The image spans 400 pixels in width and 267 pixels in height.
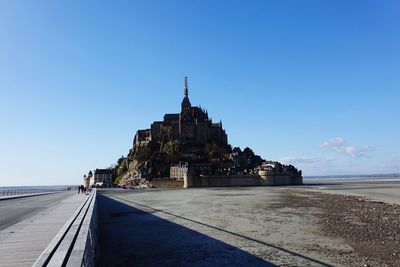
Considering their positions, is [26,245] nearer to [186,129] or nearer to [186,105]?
[186,129]

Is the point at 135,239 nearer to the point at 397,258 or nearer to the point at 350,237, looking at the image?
the point at 350,237

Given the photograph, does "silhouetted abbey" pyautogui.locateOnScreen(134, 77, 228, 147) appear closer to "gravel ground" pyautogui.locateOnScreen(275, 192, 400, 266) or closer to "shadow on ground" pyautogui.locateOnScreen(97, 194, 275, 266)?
"gravel ground" pyautogui.locateOnScreen(275, 192, 400, 266)

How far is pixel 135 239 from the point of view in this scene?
17.5 metres

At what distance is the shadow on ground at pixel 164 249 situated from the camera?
1268cm

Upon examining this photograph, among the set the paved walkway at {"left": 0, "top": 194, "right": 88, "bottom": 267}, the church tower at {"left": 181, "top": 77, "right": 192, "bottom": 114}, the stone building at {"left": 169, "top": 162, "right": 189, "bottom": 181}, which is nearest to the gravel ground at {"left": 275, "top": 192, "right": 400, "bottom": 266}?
the paved walkway at {"left": 0, "top": 194, "right": 88, "bottom": 267}

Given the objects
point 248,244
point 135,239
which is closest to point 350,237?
point 248,244

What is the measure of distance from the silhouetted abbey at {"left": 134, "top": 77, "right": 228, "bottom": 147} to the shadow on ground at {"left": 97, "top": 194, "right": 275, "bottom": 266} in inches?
4352

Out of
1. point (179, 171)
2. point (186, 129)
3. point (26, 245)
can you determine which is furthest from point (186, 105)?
point (26, 245)

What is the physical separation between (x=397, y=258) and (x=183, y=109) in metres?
129

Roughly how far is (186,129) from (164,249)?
118m

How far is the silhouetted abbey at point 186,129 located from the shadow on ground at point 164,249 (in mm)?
110540

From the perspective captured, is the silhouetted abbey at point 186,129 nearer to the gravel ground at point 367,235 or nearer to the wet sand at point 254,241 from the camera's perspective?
the gravel ground at point 367,235

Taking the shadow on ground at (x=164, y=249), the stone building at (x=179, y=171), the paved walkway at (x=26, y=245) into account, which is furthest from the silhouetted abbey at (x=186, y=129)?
the paved walkway at (x=26, y=245)

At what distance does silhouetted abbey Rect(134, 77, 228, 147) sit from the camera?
13225cm
